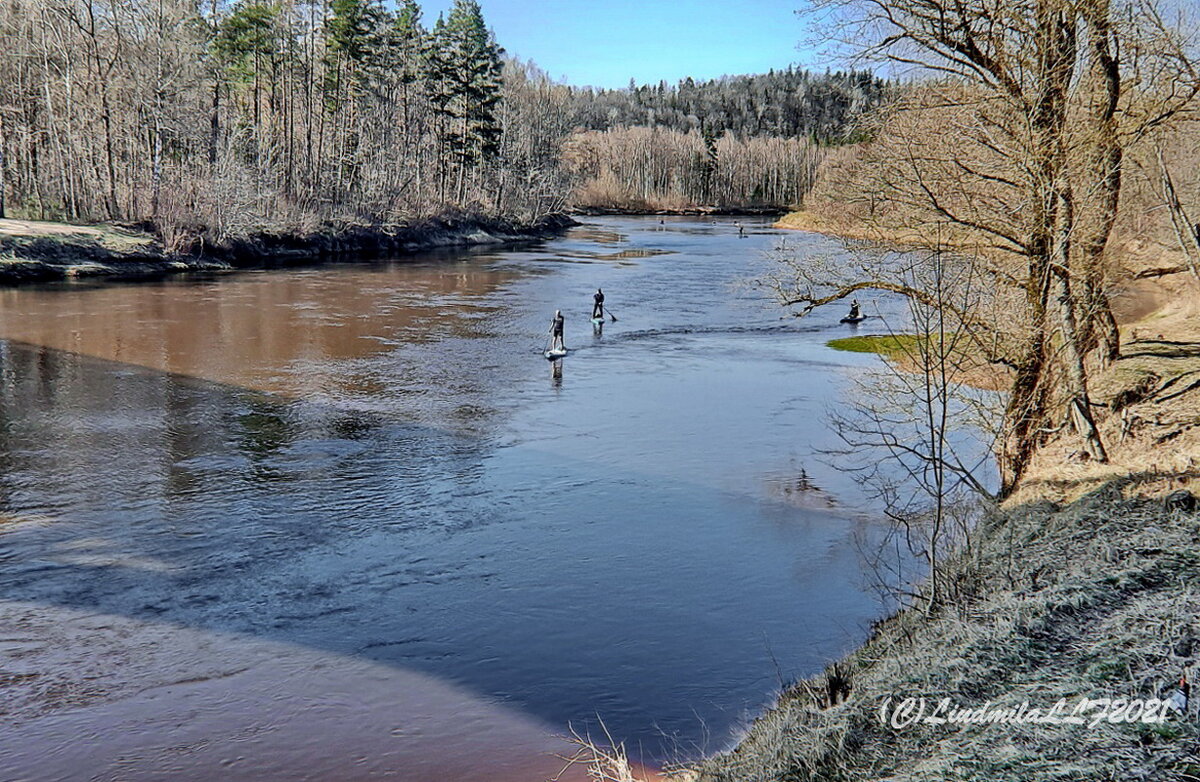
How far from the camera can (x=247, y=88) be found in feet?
221

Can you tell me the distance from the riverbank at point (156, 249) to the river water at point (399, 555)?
52.2 feet

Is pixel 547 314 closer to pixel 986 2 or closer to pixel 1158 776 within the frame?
pixel 986 2

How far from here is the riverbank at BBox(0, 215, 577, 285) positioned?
39.6m

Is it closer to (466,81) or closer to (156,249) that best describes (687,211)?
(466,81)

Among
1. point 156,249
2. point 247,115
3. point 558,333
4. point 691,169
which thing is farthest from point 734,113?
point 558,333

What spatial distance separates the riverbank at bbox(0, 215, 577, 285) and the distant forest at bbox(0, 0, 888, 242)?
3.02ft

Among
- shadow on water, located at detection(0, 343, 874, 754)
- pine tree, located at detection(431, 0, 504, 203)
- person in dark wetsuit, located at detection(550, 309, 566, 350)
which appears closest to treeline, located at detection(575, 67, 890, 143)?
pine tree, located at detection(431, 0, 504, 203)

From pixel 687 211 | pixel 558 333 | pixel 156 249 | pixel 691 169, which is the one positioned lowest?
pixel 558 333

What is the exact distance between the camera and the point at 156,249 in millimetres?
44688

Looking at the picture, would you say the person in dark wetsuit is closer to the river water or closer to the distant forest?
the river water

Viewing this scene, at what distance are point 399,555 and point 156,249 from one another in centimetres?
3824

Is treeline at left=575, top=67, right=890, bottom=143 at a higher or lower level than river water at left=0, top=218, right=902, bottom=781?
higher

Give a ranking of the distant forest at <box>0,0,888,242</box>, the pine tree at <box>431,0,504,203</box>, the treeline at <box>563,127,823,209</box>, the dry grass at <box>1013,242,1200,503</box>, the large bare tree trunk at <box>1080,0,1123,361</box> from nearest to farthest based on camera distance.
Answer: the dry grass at <box>1013,242,1200,503</box>, the large bare tree trunk at <box>1080,0,1123,361</box>, the distant forest at <box>0,0,888,242</box>, the pine tree at <box>431,0,504,203</box>, the treeline at <box>563,127,823,209</box>

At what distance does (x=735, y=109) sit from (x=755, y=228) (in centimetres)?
10259
